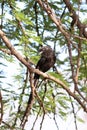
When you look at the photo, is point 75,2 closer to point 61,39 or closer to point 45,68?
point 61,39

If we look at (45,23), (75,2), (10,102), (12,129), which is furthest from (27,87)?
(75,2)

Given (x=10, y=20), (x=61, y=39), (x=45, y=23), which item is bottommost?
(x=10, y=20)

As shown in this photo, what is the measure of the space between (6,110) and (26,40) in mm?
552

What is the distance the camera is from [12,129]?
1368 millimetres

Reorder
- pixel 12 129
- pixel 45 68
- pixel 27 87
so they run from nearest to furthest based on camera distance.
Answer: pixel 45 68, pixel 12 129, pixel 27 87

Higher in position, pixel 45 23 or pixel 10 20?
pixel 45 23

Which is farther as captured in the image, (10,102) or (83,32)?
(10,102)

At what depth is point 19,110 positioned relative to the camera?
1518 millimetres

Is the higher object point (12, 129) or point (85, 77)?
point (85, 77)

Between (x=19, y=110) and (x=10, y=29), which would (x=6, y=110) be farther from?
(x=10, y=29)

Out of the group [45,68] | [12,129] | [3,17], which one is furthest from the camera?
[12,129]

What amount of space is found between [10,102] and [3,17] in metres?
0.59

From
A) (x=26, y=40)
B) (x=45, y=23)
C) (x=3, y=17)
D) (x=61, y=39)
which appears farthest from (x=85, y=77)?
(x=3, y=17)

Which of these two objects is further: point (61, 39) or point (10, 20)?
point (61, 39)
